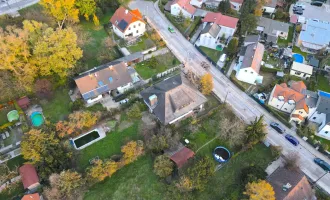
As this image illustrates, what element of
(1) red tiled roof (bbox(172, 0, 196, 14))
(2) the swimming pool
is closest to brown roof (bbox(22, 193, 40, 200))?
(1) red tiled roof (bbox(172, 0, 196, 14))

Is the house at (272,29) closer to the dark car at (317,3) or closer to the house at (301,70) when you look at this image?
the house at (301,70)

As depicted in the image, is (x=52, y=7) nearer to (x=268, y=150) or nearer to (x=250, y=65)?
(x=250, y=65)

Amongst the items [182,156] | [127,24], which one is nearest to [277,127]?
[182,156]

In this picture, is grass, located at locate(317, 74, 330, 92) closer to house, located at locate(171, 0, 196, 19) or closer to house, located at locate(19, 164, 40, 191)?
house, located at locate(171, 0, 196, 19)

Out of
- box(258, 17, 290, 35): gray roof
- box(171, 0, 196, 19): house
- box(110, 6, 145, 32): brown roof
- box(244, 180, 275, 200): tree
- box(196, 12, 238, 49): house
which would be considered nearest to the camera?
box(244, 180, 275, 200): tree

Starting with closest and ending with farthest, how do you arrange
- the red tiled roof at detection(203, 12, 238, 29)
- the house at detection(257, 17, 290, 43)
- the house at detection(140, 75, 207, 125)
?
the house at detection(140, 75, 207, 125)
the red tiled roof at detection(203, 12, 238, 29)
the house at detection(257, 17, 290, 43)

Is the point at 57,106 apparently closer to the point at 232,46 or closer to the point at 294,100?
the point at 232,46

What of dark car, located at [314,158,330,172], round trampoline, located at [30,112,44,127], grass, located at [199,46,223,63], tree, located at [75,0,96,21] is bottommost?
dark car, located at [314,158,330,172]
